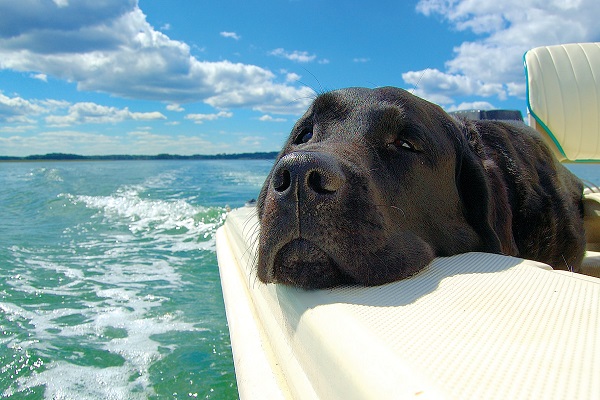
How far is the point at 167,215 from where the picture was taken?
497 inches

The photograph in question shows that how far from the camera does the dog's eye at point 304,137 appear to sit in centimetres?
271

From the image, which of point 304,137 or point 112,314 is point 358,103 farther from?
point 112,314

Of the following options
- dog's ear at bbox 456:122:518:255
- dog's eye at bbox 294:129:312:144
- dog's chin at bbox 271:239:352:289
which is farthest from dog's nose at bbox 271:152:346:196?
dog's ear at bbox 456:122:518:255

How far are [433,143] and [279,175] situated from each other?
1.05 metres

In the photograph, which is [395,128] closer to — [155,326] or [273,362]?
[273,362]

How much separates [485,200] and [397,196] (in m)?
0.68

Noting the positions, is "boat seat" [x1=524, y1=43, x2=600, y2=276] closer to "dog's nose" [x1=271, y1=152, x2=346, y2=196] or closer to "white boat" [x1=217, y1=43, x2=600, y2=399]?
"white boat" [x1=217, y1=43, x2=600, y2=399]

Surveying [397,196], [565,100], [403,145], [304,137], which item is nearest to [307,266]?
[397,196]

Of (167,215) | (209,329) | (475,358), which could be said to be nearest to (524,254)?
(475,358)

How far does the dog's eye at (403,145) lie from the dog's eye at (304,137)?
1.59ft

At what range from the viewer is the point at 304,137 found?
8.98ft

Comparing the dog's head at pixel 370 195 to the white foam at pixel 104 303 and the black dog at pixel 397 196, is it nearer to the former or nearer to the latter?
the black dog at pixel 397 196

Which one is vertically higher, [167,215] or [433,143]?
[433,143]

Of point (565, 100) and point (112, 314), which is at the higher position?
point (565, 100)
